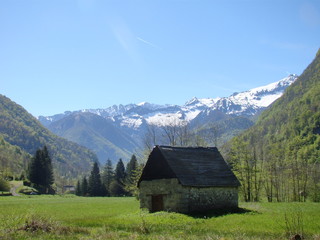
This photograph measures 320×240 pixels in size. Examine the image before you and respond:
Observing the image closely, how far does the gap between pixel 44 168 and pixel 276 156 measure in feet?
240

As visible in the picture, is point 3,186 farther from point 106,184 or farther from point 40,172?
point 106,184

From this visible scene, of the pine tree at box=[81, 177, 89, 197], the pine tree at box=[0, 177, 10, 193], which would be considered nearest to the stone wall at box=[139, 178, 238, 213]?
the pine tree at box=[0, 177, 10, 193]

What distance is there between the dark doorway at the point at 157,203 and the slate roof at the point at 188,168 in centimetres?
201

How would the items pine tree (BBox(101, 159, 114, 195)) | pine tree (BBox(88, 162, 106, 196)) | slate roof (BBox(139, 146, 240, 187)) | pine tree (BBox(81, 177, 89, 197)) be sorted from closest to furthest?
slate roof (BBox(139, 146, 240, 187)) → pine tree (BBox(88, 162, 106, 196)) → pine tree (BBox(81, 177, 89, 197)) → pine tree (BBox(101, 159, 114, 195))

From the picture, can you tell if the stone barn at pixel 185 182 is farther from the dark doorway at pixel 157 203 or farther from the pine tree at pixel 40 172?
the pine tree at pixel 40 172

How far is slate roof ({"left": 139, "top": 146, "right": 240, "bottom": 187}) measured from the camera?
35.7m

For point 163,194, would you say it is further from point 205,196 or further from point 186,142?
point 186,142

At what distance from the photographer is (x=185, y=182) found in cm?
3447

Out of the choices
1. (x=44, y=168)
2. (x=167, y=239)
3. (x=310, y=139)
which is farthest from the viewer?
(x=310, y=139)

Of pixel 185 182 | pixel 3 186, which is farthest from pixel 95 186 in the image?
pixel 185 182

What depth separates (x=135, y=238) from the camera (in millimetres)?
17672

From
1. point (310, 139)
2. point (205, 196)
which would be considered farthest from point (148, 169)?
point (310, 139)

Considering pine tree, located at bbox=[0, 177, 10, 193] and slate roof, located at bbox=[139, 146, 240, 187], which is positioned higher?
slate roof, located at bbox=[139, 146, 240, 187]

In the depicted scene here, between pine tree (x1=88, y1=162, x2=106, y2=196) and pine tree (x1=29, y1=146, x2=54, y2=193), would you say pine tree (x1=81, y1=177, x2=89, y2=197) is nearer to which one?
pine tree (x1=88, y1=162, x2=106, y2=196)
